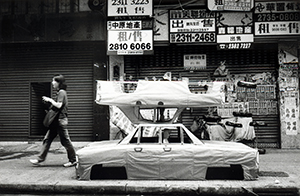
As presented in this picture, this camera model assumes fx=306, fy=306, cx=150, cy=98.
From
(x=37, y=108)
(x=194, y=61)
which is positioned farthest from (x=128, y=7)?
(x=37, y=108)

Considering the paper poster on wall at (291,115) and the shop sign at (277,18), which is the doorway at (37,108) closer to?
the shop sign at (277,18)

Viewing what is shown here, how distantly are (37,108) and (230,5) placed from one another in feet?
25.5

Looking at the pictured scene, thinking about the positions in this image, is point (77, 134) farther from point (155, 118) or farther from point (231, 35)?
point (231, 35)

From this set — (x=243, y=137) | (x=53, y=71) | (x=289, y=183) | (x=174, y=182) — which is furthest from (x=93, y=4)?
(x=289, y=183)

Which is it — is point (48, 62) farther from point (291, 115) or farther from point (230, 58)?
point (291, 115)

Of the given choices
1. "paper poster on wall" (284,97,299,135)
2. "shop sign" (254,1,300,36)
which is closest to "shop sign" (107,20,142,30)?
"shop sign" (254,1,300,36)

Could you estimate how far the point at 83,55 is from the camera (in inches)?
436

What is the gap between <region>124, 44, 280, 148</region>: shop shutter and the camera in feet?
33.7

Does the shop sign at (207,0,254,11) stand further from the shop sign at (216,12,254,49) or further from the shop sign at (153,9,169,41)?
the shop sign at (153,9,169,41)

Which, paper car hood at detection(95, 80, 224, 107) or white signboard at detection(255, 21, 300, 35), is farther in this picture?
white signboard at detection(255, 21, 300, 35)

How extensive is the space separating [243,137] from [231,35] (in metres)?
3.22

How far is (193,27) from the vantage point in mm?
9875

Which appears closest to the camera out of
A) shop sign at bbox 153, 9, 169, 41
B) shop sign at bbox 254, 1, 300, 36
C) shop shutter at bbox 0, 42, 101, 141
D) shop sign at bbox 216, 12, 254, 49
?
shop sign at bbox 216, 12, 254, 49

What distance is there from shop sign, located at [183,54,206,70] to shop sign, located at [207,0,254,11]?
Result: 1.70 m
